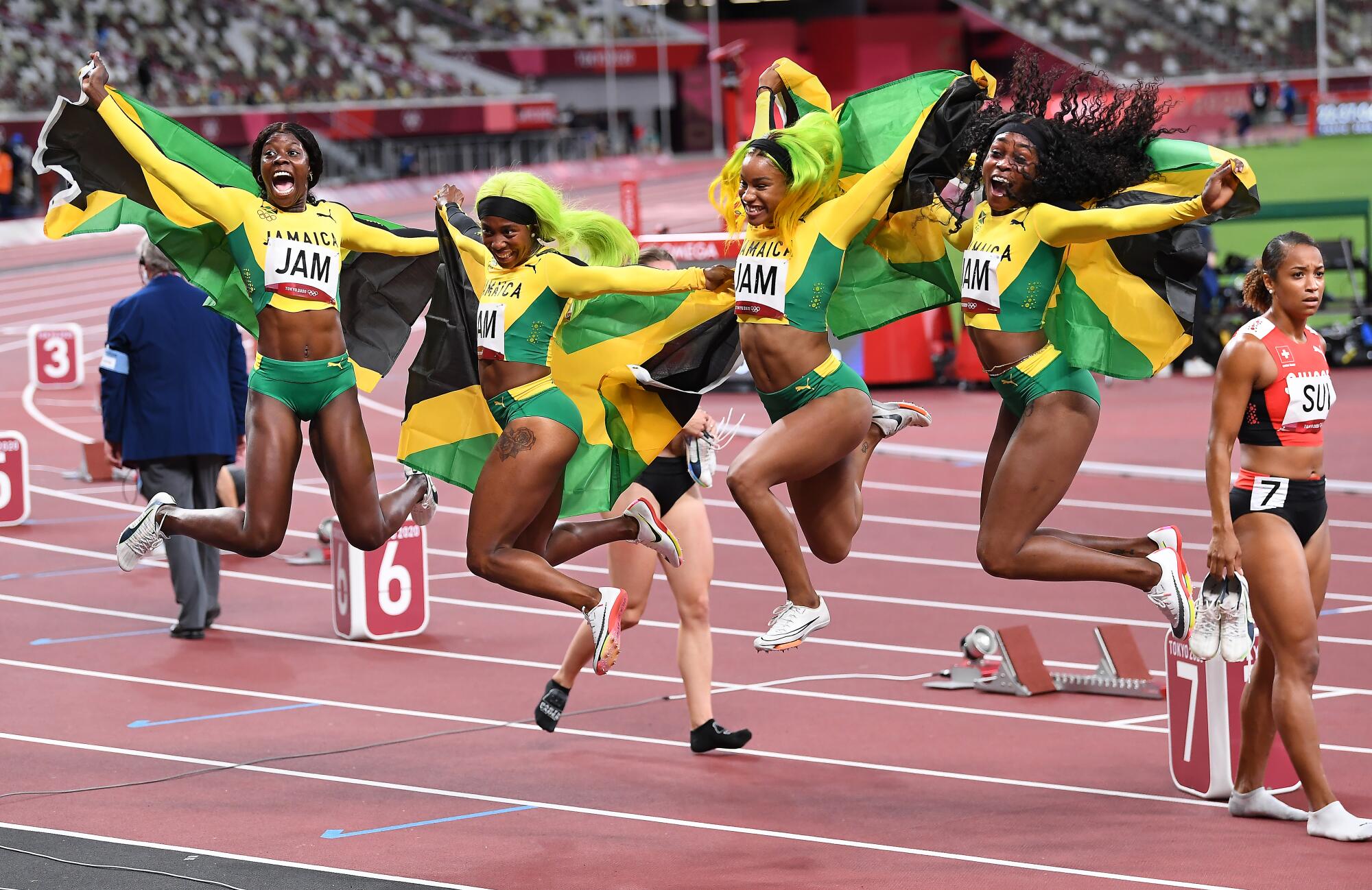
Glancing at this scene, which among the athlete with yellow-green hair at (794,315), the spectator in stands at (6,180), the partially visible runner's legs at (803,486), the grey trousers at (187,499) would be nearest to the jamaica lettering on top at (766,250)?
the athlete with yellow-green hair at (794,315)

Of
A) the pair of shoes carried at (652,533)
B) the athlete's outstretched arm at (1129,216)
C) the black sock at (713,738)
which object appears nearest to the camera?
the athlete's outstretched arm at (1129,216)

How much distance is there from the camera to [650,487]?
7758mm

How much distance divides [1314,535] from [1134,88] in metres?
1.81

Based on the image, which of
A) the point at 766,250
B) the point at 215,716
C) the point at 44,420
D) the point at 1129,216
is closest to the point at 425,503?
the point at 766,250

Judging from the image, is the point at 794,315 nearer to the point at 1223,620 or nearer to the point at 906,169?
the point at 906,169

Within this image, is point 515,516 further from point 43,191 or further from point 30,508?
point 43,191

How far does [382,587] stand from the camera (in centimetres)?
996

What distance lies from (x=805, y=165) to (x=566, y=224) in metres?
0.99

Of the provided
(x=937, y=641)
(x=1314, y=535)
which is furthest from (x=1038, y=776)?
(x=937, y=641)

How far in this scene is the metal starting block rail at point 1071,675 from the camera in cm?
863

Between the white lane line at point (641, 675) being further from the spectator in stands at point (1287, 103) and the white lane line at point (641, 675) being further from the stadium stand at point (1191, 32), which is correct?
the stadium stand at point (1191, 32)

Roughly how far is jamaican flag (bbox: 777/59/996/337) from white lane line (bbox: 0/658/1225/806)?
7.29 feet

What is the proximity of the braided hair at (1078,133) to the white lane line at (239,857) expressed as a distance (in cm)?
318

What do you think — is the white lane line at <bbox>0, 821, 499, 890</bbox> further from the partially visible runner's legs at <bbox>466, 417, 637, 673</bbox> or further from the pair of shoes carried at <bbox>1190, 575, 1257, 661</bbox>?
the pair of shoes carried at <bbox>1190, 575, 1257, 661</bbox>
